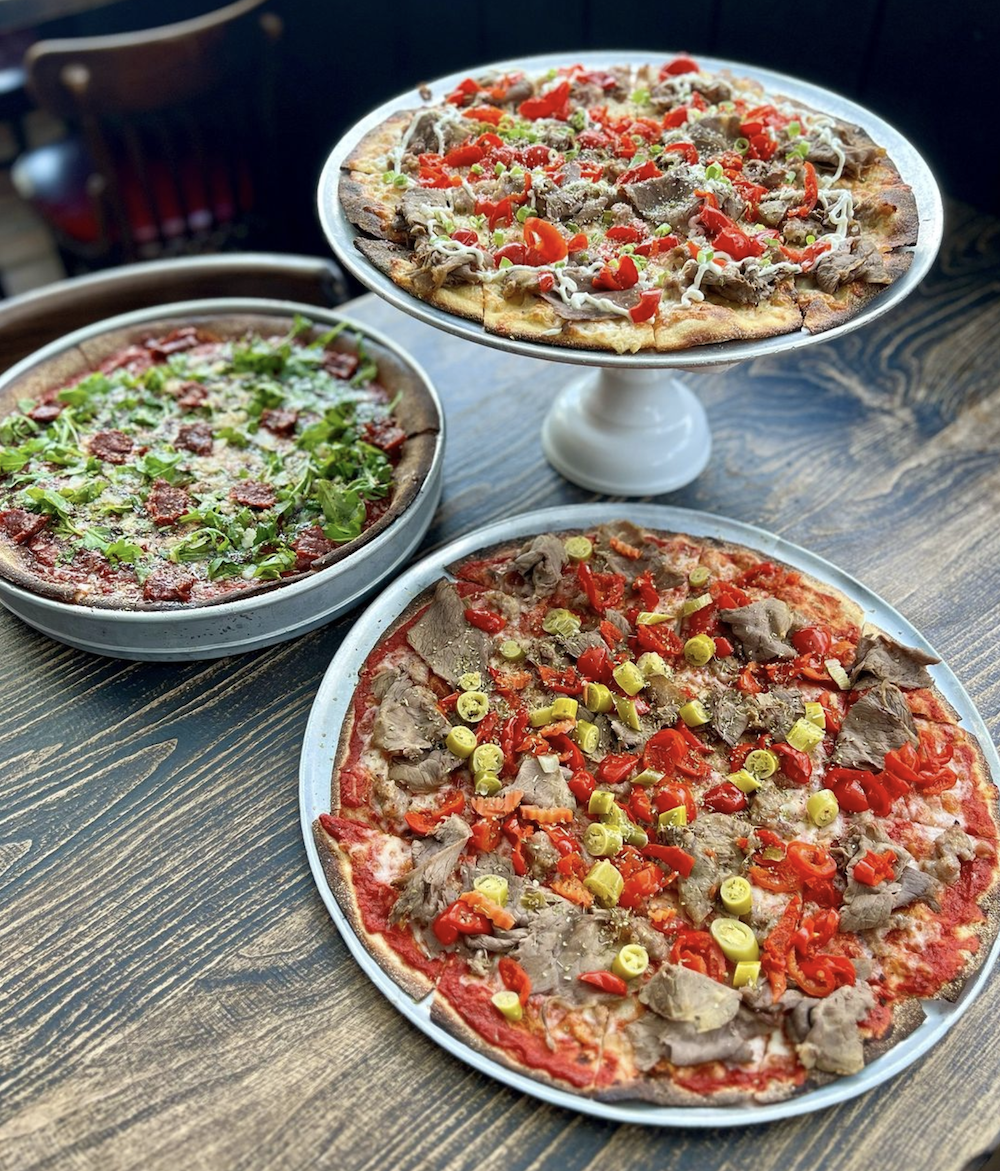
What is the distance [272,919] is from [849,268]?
1.82m

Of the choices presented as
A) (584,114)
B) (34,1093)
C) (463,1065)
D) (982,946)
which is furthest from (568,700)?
(584,114)

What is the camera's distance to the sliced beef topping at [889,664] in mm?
2166

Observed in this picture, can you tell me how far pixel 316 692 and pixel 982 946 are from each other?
144 centimetres

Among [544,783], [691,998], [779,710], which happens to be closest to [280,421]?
[544,783]

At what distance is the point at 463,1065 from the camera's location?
1702 mm

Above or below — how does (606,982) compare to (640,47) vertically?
below

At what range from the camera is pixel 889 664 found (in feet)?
7.19

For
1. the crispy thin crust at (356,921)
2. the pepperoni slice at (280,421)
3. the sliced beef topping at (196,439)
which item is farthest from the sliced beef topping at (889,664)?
the sliced beef topping at (196,439)

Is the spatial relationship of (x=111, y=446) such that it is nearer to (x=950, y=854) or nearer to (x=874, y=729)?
(x=874, y=729)

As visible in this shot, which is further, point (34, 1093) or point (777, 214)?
point (777, 214)

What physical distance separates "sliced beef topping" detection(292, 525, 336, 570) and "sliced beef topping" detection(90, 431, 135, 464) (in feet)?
1.94

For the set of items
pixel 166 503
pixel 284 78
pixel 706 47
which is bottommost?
pixel 166 503

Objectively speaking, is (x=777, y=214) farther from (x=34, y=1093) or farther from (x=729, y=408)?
(x=34, y=1093)

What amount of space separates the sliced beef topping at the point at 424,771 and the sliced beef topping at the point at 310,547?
1.78 ft
